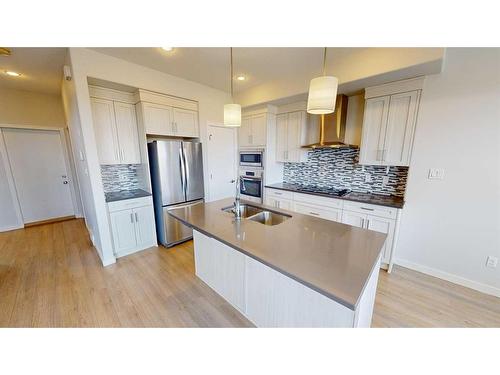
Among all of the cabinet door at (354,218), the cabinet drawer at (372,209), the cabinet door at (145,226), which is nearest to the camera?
the cabinet drawer at (372,209)

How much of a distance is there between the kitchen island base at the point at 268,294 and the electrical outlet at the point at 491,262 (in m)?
1.62

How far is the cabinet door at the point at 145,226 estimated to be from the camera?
275 centimetres

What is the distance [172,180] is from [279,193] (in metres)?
1.74

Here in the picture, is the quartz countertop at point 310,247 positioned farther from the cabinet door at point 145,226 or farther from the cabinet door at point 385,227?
the cabinet door at point 145,226

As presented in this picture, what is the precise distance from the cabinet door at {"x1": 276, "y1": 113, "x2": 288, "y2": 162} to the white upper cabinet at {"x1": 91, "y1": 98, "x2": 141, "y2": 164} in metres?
2.29

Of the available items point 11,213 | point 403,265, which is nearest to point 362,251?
point 403,265

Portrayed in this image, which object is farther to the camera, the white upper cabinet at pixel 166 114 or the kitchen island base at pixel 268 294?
the white upper cabinet at pixel 166 114

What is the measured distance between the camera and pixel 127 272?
7.65ft

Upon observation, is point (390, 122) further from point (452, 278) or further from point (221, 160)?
point (221, 160)

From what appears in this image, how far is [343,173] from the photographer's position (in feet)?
9.81

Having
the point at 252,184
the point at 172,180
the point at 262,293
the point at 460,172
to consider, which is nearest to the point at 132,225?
the point at 172,180

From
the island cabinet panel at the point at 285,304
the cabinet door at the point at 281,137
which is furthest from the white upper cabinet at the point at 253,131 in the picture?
the island cabinet panel at the point at 285,304

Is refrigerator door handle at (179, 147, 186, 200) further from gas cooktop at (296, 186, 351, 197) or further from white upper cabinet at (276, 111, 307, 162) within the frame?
gas cooktop at (296, 186, 351, 197)
